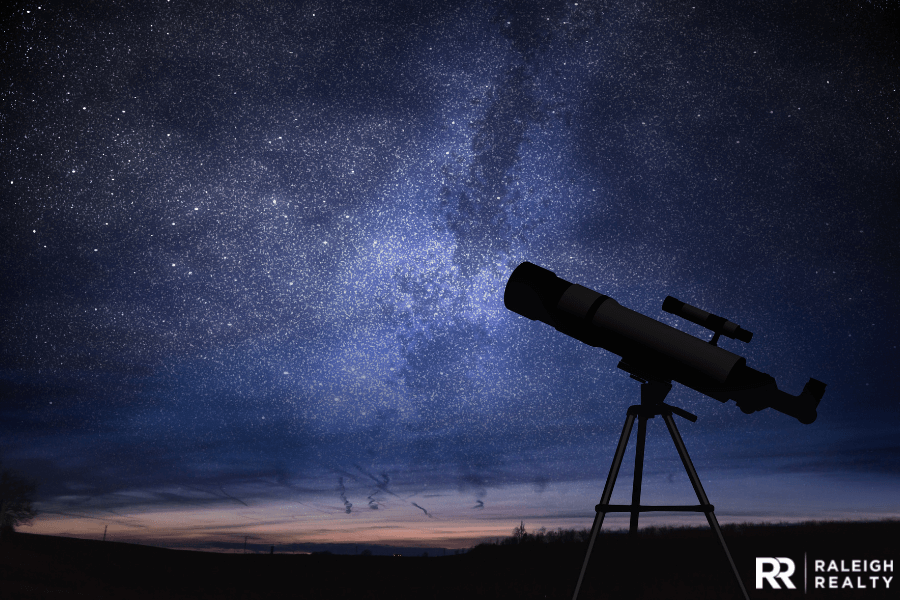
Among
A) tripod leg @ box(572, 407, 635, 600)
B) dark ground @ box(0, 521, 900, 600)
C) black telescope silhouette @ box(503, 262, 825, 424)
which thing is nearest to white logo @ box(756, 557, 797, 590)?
dark ground @ box(0, 521, 900, 600)

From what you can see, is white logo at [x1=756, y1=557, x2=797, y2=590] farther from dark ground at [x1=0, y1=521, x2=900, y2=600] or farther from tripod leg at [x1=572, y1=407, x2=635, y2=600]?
A: tripod leg at [x1=572, y1=407, x2=635, y2=600]

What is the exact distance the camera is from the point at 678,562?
6832 millimetres

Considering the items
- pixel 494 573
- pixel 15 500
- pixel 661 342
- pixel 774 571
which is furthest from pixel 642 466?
pixel 15 500

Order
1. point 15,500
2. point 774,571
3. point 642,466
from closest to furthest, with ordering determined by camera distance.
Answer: point 642,466 → point 774,571 → point 15,500

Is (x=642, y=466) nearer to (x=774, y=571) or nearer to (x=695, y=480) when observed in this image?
(x=695, y=480)

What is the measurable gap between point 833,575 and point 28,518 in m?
34.9

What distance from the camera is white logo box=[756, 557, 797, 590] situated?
5297 millimetres

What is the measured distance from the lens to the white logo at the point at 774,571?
5.30 metres

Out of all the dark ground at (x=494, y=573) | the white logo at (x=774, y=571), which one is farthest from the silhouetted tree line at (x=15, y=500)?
the white logo at (x=774, y=571)

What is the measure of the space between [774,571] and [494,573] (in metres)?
3.29

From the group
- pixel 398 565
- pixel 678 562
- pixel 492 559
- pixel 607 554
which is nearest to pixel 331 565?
pixel 398 565

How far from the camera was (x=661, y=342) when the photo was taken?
3467 millimetres

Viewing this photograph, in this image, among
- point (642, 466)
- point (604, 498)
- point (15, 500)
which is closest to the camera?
point (604, 498)

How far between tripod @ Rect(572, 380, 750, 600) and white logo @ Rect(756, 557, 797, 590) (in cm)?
257
